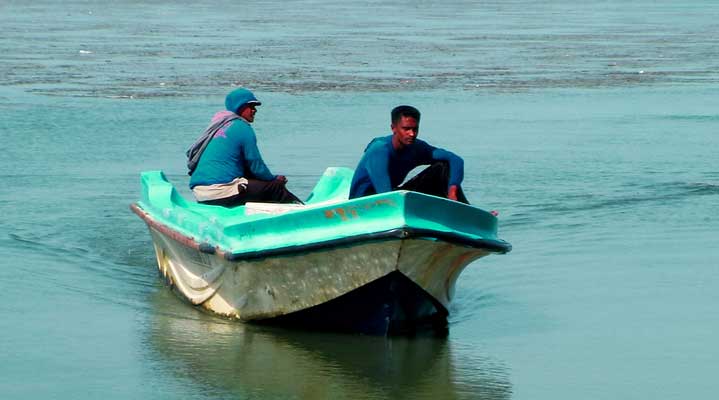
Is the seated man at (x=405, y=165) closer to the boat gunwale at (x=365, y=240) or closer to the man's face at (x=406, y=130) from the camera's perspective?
the man's face at (x=406, y=130)

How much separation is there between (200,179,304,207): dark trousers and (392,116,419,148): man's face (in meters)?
1.57

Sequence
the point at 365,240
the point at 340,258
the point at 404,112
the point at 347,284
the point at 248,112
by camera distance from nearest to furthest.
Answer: the point at 365,240 < the point at 340,258 < the point at 347,284 < the point at 404,112 < the point at 248,112

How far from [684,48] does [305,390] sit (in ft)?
90.3

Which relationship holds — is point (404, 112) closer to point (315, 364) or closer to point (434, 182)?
point (434, 182)

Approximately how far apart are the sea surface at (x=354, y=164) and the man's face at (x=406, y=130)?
1378 mm

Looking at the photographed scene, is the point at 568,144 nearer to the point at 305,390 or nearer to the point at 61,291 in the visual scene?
the point at 61,291

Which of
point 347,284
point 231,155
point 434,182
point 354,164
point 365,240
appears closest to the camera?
point 365,240

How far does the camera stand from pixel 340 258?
32.7 ft

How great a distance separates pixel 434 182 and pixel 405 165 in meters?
0.24

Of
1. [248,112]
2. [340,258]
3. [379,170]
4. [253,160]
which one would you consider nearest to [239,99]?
[248,112]

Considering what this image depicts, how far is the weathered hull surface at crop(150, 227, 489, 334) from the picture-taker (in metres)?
9.88

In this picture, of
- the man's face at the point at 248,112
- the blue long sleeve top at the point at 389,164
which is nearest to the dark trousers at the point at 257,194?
the man's face at the point at 248,112

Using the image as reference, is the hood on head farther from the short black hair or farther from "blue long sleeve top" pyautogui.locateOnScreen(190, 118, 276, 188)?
the short black hair

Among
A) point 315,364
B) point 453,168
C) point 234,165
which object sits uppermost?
point 453,168
